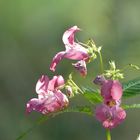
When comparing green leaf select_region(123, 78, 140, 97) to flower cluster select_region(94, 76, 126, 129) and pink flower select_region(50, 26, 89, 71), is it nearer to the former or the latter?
flower cluster select_region(94, 76, 126, 129)

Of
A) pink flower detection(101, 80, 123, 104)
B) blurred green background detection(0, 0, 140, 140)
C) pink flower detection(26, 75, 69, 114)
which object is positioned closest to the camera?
pink flower detection(101, 80, 123, 104)

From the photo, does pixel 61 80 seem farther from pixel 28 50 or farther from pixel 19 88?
pixel 28 50

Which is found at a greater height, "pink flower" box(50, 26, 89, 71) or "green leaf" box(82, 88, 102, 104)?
"pink flower" box(50, 26, 89, 71)

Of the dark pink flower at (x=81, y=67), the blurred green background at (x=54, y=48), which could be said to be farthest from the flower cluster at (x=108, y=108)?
the blurred green background at (x=54, y=48)

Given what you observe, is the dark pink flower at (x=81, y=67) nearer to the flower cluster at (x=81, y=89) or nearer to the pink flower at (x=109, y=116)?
the flower cluster at (x=81, y=89)

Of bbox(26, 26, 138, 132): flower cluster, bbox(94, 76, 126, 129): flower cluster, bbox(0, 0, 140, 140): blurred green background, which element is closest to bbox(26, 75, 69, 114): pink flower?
bbox(26, 26, 138, 132): flower cluster

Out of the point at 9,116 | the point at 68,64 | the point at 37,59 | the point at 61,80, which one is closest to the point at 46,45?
the point at 37,59
